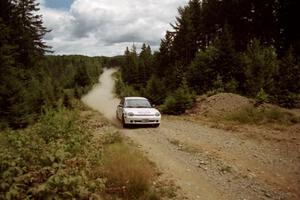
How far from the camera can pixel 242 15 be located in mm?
48469

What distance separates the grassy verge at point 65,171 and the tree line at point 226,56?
1606 centimetres

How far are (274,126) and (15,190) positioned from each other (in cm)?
1516

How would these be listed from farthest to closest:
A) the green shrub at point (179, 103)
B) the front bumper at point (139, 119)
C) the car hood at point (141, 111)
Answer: the green shrub at point (179, 103) → the car hood at point (141, 111) → the front bumper at point (139, 119)

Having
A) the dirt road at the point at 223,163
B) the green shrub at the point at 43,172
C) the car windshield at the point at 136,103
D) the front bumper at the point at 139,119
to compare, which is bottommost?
the dirt road at the point at 223,163

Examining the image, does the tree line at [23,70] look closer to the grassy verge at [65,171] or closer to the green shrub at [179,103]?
the green shrub at [179,103]

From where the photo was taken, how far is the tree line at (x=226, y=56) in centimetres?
2736

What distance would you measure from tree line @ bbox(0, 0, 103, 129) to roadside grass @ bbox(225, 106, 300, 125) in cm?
1375

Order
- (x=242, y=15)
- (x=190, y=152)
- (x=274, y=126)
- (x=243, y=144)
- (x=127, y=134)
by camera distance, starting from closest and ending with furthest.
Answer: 1. (x=190, y=152)
2. (x=243, y=144)
3. (x=127, y=134)
4. (x=274, y=126)
5. (x=242, y=15)

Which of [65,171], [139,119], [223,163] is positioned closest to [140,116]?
[139,119]

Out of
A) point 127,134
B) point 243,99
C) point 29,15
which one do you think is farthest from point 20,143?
point 29,15

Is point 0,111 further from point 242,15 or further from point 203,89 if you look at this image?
point 242,15

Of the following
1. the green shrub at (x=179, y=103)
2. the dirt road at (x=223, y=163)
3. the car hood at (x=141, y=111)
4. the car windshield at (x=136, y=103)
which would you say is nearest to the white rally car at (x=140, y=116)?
the car hood at (x=141, y=111)

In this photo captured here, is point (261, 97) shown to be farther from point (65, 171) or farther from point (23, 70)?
point (23, 70)

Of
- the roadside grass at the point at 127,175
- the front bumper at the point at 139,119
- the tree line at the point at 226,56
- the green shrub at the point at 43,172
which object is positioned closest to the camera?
the green shrub at the point at 43,172
